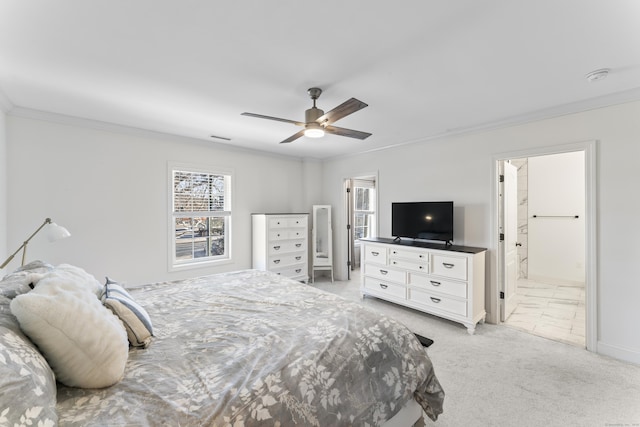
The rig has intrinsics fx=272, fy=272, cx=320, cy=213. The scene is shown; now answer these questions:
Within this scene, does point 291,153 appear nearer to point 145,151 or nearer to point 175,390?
point 145,151

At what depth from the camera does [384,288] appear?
392cm

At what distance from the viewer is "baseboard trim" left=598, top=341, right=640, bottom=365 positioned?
7.98 ft

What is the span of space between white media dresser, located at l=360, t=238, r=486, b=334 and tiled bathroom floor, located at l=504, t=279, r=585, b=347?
1.95ft

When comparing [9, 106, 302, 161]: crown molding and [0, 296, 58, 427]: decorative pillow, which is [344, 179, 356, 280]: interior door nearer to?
[9, 106, 302, 161]: crown molding

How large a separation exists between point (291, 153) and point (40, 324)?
432cm

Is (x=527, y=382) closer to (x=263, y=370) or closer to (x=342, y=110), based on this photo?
(x=263, y=370)

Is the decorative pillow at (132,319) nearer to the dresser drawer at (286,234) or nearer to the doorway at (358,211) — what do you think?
the dresser drawer at (286,234)

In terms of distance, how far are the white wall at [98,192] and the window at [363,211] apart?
9.98 feet

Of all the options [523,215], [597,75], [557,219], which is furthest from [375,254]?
[557,219]

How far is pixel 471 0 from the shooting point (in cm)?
140

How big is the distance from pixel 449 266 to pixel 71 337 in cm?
331

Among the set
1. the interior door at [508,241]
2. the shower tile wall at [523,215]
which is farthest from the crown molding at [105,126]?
the shower tile wall at [523,215]

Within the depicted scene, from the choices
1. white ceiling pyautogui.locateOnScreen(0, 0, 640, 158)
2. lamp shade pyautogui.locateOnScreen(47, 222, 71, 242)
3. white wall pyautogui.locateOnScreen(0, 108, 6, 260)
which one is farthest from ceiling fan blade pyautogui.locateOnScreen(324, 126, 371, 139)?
white wall pyautogui.locateOnScreen(0, 108, 6, 260)

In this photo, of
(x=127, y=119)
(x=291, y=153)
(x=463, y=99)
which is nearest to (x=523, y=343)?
(x=463, y=99)
